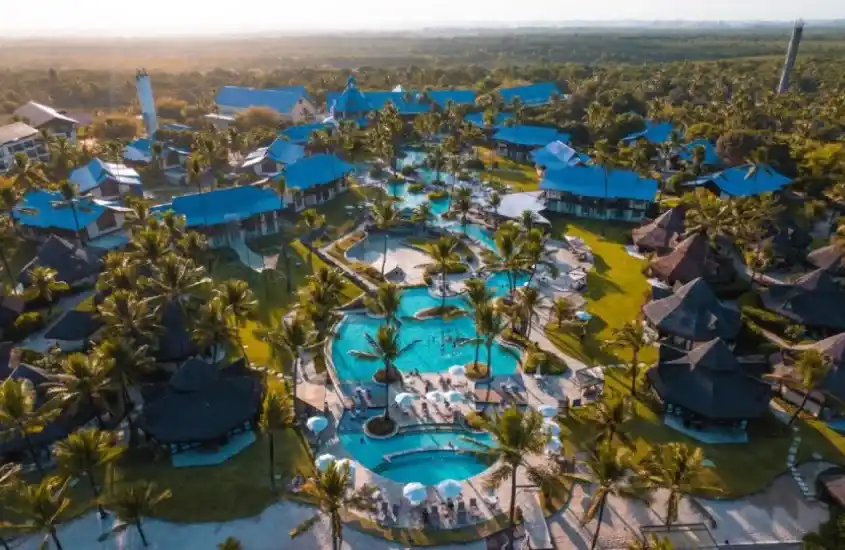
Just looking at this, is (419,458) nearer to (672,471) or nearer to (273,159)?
(672,471)

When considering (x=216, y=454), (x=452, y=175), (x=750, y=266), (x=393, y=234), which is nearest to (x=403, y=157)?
(x=452, y=175)

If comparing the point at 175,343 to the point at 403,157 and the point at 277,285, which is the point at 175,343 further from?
the point at 403,157

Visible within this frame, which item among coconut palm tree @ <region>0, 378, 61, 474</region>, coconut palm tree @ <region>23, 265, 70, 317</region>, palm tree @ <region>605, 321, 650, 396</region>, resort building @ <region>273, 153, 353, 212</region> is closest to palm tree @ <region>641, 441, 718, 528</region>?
palm tree @ <region>605, 321, 650, 396</region>

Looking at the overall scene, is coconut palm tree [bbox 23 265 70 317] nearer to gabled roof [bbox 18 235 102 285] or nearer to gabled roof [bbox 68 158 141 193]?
gabled roof [bbox 18 235 102 285]

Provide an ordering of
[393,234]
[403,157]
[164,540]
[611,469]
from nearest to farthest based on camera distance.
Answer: [611,469], [164,540], [393,234], [403,157]

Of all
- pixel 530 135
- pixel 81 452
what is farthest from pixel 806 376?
pixel 530 135

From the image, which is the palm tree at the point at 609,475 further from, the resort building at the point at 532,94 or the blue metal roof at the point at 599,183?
the resort building at the point at 532,94
